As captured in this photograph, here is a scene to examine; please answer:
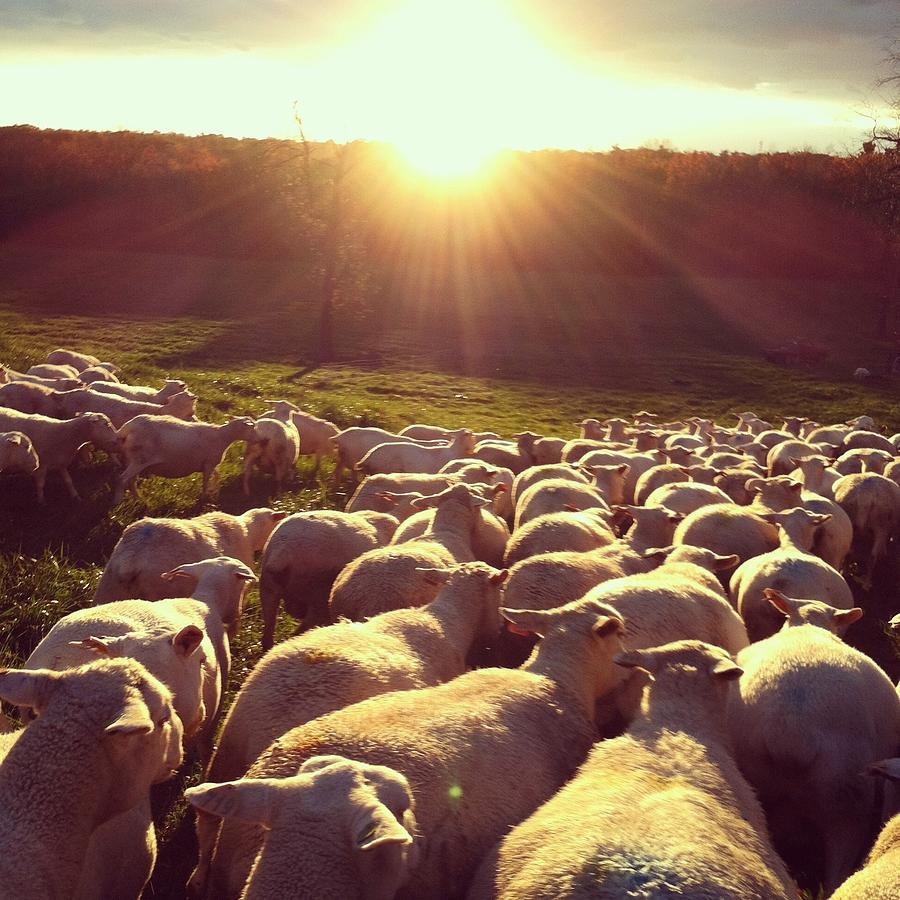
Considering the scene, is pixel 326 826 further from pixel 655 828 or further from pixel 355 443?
pixel 355 443

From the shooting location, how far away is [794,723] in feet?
15.3

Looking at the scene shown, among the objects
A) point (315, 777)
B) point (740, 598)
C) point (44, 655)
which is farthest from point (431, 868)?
point (740, 598)

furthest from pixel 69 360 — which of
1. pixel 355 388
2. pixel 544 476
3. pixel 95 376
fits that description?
pixel 544 476

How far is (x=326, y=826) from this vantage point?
3.12m

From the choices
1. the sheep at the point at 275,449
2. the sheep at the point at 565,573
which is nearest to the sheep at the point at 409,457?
the sheep at the point at 275,449

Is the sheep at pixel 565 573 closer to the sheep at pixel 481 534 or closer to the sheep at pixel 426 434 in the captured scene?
the sheep at pixel 481 534

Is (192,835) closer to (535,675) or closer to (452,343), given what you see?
(535,675)

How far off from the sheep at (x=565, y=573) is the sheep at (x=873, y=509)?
3.93 meters

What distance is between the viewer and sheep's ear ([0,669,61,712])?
3.56 metres

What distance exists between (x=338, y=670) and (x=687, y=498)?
5.65 meters

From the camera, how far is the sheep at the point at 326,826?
3066mm

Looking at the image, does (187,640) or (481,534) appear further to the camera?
(481,534)

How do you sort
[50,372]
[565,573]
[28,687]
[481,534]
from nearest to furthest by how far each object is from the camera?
[28,687], [565,573], [481,534], [50,372]

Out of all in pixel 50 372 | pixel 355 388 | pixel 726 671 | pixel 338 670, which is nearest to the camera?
pixel 726 671
